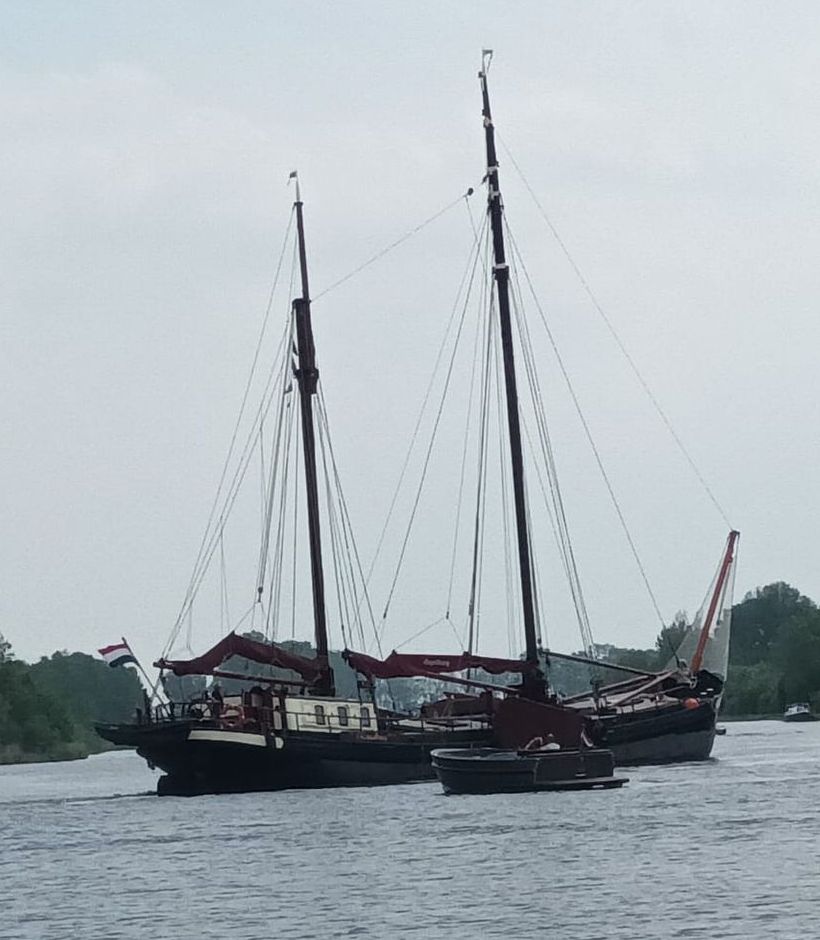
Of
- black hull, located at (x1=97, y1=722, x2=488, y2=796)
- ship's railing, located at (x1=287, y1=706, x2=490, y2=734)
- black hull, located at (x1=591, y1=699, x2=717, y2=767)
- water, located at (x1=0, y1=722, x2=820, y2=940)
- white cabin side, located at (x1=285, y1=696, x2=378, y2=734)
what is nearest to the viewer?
water, located at (x1=0, y1=722, x2=820, y2=940)

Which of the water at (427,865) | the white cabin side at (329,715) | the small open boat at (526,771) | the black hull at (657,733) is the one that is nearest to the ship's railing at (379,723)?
the white cabin side at (329,715)

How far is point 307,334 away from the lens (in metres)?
107

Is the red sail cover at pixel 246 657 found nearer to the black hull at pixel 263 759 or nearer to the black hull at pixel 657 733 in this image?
the black hull at pixel 263 759

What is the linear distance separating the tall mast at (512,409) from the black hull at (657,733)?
11.9ft

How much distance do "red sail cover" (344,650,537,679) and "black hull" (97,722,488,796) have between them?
3484mm

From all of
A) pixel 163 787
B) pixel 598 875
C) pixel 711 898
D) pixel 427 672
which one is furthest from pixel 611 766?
pixel 711 898

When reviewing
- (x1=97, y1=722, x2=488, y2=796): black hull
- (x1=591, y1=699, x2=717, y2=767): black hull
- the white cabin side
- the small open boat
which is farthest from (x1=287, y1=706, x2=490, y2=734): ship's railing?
the small open boat

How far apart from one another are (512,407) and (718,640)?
2131cm

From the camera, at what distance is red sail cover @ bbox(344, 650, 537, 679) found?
97562 millimetres

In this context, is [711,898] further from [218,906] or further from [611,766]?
[611,766]

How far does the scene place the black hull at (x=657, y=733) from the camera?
328ft

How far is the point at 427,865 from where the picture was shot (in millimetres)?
61094

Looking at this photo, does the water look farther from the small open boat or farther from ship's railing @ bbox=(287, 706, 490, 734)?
ship's railing @ bbox=(287, 706, 490, 734)

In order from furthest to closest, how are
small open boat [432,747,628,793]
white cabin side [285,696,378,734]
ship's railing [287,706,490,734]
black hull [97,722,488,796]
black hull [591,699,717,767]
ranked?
Answer: black hull [591,699,717,767]
ship's railing [287,706,490,734]
white cabin side [285,696,378,734]
black hull [97,722,488,796]
small open boat [432,747,628,793]
